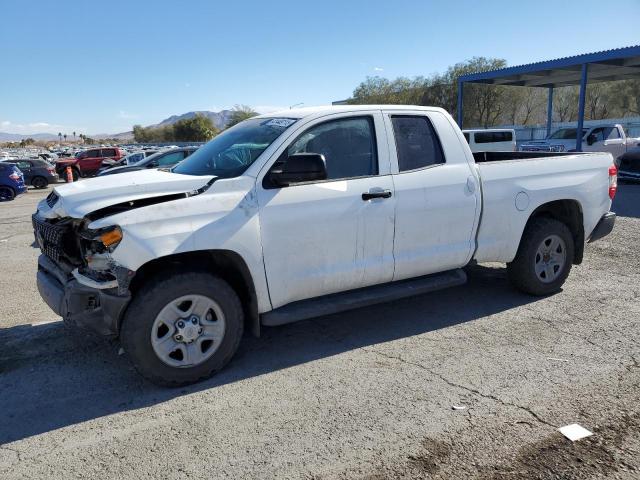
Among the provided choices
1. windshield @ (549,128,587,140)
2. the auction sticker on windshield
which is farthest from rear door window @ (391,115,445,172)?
windshield @ (549,128,587,140)

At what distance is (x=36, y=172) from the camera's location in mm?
23438

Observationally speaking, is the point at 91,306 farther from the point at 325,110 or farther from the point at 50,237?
the point at 325,110

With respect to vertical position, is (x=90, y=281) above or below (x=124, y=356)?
above

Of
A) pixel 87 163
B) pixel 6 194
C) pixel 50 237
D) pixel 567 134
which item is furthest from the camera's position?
pixel 87 163

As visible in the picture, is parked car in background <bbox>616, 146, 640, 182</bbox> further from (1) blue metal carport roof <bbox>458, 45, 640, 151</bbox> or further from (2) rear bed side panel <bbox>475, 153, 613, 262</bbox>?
(2) rear bed side panel <bbox>475, 153, 613, 262</bbox>

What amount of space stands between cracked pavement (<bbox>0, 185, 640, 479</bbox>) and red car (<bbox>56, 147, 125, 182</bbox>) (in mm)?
26209

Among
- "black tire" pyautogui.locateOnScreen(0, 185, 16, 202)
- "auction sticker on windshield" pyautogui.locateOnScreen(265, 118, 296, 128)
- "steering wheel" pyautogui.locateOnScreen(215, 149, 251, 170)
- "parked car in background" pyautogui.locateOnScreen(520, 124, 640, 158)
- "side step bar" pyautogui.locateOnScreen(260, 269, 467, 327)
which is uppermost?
"auction sticker on windshield" pyautogui.locateOnScreen(265, 118, 296, 128)

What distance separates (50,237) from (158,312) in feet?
3.94

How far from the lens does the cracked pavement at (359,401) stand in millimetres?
2855

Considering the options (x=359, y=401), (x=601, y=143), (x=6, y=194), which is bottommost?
(x=601, y=143)

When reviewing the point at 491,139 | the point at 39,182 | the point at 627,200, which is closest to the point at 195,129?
the point at 39,182

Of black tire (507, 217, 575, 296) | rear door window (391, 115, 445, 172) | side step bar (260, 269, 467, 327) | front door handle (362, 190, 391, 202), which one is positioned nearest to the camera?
side step bar (260, 269, 467, 327)

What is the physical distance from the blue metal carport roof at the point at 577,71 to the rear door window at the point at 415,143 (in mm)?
17123

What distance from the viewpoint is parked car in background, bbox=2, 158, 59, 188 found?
76.4 ft
